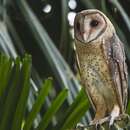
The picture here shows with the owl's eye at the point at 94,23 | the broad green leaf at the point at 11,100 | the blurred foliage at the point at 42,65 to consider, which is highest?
the owl's eye at the point at 94,23

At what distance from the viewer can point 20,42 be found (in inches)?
100

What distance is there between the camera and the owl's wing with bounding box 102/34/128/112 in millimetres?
1423

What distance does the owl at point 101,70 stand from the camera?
1378mm

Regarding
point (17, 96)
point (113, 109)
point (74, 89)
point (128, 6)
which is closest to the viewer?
point (113, 109)

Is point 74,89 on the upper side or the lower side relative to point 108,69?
lower

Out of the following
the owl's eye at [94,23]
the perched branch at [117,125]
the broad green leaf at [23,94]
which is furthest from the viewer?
the broad green leaf at [23,94]

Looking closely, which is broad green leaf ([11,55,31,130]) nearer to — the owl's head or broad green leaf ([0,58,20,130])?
broad green leaf ([0,58,20,130])

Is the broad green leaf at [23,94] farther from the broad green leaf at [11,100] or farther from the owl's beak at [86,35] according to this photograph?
the owl's beak at [86,35]

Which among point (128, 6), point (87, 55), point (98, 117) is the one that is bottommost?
point (128, 6)

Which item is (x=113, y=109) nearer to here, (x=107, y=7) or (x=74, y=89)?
(x=74, y=89)

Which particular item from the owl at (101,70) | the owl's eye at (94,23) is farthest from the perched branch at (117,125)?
the owl's eye at (94,23)

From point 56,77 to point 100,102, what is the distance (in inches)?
29.8

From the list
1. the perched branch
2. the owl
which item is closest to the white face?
the owl

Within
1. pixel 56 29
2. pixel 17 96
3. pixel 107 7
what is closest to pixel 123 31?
pixel 107 7
